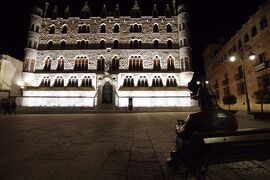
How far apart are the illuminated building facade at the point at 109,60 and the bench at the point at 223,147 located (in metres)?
23.1

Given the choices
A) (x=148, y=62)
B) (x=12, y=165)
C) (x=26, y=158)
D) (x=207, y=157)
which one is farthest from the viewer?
(x=148, y=62)

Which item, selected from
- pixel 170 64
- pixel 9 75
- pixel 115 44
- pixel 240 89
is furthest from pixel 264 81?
pixel 9 75

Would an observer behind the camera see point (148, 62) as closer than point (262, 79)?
No

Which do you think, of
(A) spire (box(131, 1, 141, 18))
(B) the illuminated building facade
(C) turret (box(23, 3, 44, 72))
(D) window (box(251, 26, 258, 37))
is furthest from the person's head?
(C) turret (box(23, 3, 44, 72))

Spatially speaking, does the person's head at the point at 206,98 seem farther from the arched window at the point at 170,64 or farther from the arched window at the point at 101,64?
the arched window at the point at 101,64

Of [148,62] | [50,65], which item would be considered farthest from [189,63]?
[50,65]

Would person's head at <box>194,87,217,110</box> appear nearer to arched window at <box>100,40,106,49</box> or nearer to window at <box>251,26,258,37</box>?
window at <box>251,26,258,37</box>

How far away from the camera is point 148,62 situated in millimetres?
A: 27750

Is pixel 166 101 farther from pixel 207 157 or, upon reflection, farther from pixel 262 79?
pixel 207 157

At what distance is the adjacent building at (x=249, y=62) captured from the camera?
59.0ft

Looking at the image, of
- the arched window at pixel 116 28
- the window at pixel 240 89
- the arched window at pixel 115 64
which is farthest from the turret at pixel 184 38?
the arched window at pixel 116 28

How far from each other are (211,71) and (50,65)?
36387 mm

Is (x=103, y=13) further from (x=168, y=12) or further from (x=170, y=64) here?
(x=170, y=64)

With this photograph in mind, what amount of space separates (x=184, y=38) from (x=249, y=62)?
11023 mm
